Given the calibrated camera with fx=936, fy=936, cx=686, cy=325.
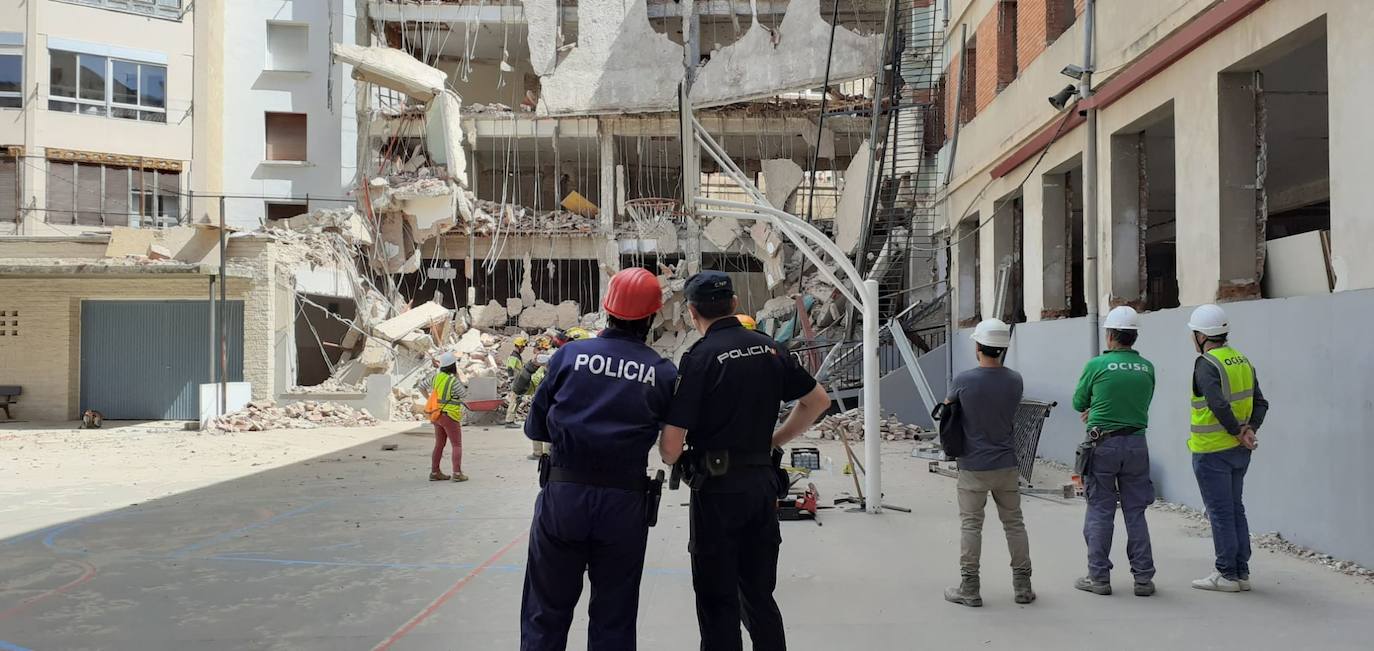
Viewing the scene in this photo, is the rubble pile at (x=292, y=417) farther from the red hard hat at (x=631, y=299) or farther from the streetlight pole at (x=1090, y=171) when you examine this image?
the red hard hat at (x=631, y=299)

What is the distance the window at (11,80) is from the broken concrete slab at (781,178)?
68.4 ft

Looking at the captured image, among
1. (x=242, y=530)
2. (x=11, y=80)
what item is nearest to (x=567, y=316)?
(x=11, y=80)

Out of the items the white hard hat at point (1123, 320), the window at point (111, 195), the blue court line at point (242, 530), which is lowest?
the blue court line at point (242, 530)

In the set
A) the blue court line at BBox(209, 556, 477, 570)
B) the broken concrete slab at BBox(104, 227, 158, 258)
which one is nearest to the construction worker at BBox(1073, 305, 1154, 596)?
the blue court line at BBox(209, 556, 477, 570)

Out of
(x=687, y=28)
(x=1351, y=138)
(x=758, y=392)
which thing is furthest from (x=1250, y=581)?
(x=687, y=28)

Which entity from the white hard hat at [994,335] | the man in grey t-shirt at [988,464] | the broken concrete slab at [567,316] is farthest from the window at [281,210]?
the man in grey t-shirt at [988,464]

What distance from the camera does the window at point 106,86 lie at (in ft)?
86.5

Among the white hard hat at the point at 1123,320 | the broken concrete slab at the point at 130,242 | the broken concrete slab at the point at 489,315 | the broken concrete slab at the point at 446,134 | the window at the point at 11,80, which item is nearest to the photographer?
the white hard hat at the point at 1123,320

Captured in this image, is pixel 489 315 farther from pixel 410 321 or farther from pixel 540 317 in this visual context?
pixel 410 321

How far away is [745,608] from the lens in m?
3.92

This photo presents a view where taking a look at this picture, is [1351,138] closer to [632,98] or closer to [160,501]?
[160,501]

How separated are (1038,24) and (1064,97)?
225 cm

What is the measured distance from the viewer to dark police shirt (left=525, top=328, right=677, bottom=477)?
11.2ft

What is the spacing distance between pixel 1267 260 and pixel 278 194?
28.7 m
